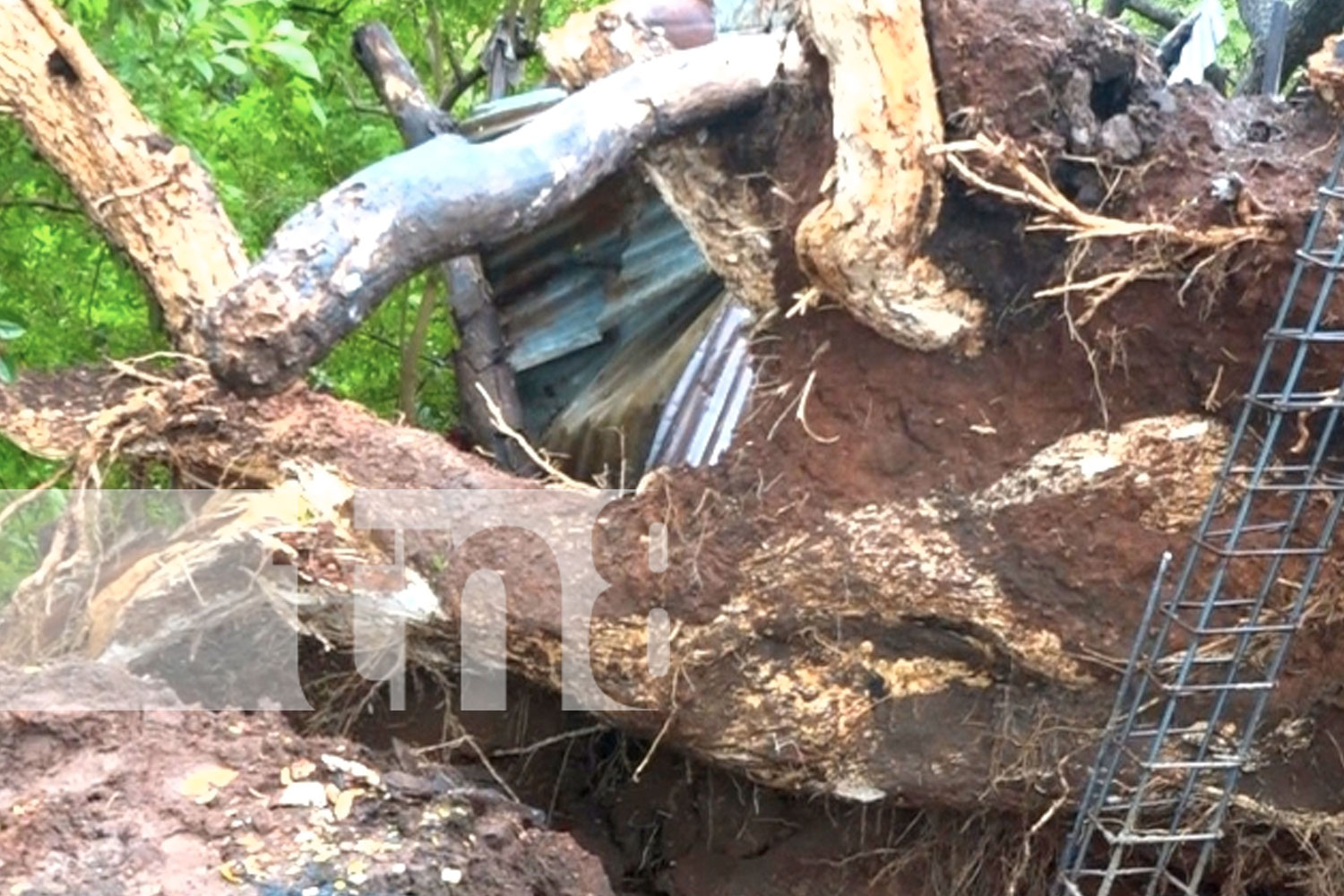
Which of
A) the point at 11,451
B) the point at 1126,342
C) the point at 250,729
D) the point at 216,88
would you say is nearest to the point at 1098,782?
the point at 1126,342

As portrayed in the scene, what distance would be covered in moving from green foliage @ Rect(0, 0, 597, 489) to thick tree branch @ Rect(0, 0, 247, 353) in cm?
21

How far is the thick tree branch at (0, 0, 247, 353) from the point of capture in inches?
112

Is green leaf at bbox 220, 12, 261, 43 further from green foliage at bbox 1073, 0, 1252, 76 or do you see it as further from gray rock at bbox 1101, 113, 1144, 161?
green foliage at bbox 1073, 0, 1252, 76

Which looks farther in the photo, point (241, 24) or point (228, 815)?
point (241, 24)

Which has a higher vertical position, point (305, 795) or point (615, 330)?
point (615, 330)

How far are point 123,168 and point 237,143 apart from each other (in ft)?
4.87

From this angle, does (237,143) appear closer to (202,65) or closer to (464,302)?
(464,302)

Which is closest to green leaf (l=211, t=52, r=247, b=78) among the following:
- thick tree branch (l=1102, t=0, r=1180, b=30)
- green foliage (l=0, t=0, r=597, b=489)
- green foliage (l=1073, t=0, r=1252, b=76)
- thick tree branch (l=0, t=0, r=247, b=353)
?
green foliage (l=0, t=0, r=597, b=489)

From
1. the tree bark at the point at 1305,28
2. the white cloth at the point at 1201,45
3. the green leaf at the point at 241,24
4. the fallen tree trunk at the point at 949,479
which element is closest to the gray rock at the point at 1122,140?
the fallen tree trunk at the point at 949,479

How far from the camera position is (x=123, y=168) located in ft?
9.51

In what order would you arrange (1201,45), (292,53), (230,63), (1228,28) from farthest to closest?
(1228,28) → (1201,45) → (230,63) → (292,53)

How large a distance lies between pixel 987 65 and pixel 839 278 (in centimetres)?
41

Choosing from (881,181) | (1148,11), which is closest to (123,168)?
(881,181)

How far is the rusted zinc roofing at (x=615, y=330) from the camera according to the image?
387 cm
